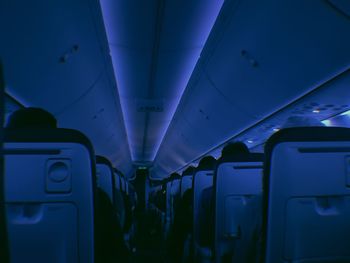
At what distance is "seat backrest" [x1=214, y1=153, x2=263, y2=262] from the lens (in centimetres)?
301

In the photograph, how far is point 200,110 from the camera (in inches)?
317

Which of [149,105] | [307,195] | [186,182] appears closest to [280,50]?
[186,182]

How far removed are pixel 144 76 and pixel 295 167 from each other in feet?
17.3

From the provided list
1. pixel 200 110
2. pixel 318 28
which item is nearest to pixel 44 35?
pixel 318 28

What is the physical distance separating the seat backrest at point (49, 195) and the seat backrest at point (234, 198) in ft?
4.84

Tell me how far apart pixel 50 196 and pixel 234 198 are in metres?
1.80

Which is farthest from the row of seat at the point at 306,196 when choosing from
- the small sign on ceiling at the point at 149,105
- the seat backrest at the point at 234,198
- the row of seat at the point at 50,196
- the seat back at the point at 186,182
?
the small sign on ceiling at the point at 149,105

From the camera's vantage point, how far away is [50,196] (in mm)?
1771

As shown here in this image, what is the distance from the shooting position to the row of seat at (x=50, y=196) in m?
1.76

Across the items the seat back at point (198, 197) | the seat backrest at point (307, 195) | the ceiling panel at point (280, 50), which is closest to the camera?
the seat backrest at point (307, 195)

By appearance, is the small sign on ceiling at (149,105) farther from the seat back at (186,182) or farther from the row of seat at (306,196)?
the row of seat at (306,196)

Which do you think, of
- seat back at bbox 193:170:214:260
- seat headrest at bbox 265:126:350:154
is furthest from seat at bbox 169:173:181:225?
seat headrest at bbox 265:126:350:154

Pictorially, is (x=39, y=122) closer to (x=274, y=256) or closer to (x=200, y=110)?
(x=274, y=256)

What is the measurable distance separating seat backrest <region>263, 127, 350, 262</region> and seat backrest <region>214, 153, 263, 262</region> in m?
1.23
